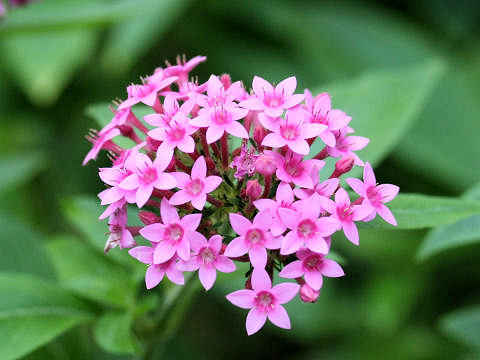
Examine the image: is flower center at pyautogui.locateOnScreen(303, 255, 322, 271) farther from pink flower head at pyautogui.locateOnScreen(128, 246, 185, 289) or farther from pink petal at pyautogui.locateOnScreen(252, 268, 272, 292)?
pink flower head at pyautogui.locateOnScreen(128, 246, 185, 289)

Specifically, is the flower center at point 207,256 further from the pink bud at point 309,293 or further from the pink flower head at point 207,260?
the pink bud at point 309,293

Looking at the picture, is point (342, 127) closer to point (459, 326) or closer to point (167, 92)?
A: point (167, 92)

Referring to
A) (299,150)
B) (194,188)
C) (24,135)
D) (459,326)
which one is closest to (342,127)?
(299,150)

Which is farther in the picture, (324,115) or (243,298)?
(324,115)

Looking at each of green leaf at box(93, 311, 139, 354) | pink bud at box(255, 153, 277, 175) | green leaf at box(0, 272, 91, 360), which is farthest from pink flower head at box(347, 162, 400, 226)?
green leaf at box(0, 272, 91, 360)

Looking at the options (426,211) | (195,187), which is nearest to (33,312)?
(195,187)

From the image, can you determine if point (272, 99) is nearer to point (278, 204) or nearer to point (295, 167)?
point (295, 167)
